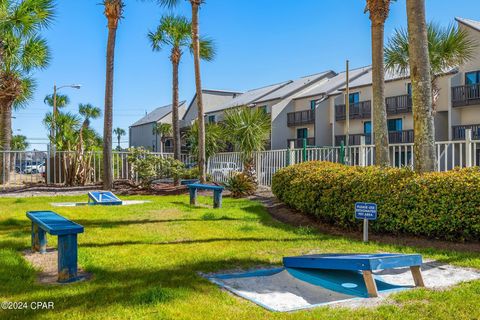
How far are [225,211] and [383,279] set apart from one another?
6.32 metres

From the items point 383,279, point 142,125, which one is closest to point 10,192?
point 383,279

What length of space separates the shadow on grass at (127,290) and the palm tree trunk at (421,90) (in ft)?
14.5

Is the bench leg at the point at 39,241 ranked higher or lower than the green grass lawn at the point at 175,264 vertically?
higher

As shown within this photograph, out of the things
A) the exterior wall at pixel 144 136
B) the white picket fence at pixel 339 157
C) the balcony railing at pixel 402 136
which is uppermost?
the exterior wall at pixel 144 136

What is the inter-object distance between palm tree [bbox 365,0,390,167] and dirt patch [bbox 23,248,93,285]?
23.6 ft

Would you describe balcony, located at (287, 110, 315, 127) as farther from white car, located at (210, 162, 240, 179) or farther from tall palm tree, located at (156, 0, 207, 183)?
tall palm tree, located at (156, 0, 207, 183)

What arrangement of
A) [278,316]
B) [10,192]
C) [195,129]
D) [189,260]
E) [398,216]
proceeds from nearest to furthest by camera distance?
[278,316] → [189,260] → [398,216] → [10,192] → [195,129]

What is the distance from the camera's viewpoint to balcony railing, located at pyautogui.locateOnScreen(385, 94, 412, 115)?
105 ft

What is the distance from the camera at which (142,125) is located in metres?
65.1

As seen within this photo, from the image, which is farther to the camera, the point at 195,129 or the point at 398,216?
the point at 195,129

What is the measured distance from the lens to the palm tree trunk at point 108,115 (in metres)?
17.2

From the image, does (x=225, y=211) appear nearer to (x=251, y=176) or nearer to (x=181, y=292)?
(x=251, y=176)

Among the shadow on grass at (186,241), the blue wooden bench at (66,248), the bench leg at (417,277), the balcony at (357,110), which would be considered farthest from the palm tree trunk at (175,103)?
the bench leg at (417,277)

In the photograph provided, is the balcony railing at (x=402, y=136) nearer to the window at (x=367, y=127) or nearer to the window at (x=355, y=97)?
the window at (x=367, y=127)
